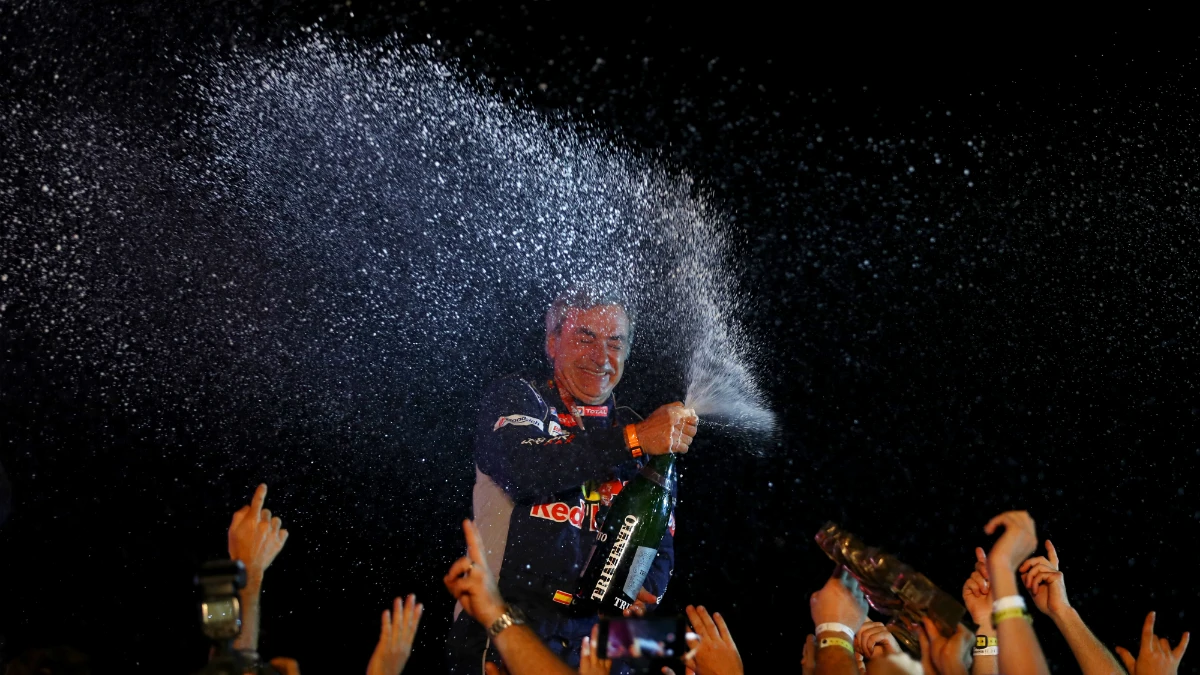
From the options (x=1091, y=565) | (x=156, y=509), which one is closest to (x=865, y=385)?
(x=1091, y=565)

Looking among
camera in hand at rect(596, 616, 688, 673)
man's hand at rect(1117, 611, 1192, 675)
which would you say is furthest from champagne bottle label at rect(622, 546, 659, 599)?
man's hand at rect(1117, 611, 1192, 675)

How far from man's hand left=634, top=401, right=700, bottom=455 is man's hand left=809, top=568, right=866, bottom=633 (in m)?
0.80

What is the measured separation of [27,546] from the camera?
4.30m

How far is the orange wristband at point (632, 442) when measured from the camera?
3353mm

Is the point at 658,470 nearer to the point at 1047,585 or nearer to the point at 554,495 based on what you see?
the point at 554,495

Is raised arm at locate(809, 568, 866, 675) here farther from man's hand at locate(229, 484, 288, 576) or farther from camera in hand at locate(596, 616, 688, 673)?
man's hand at locate(229, 484, 288, 576)

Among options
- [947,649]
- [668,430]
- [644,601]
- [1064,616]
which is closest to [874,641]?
[947,649]

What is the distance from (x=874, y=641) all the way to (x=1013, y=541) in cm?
50

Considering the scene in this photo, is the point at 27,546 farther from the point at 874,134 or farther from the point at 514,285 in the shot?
the point at 874,134

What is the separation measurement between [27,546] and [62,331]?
1.13 metres

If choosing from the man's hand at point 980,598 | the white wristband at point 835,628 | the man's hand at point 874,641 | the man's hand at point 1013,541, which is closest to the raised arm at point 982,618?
the man's hand at point 980,598

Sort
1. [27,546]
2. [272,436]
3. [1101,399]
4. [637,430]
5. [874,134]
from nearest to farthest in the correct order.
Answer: [637,430], [27,546], [272,436], [1101,399], [874,134]

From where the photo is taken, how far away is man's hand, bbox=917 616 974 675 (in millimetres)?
2123

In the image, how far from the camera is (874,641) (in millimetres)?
2516
